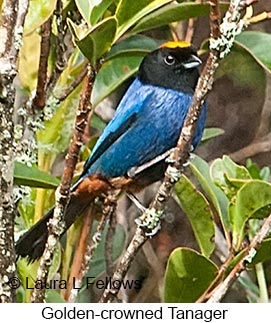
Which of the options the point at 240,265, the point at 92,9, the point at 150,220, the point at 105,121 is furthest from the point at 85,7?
the point at 105,121

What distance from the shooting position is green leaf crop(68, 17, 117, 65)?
1160 millimetres

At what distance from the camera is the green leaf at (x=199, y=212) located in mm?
1580

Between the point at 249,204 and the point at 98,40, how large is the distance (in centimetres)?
42

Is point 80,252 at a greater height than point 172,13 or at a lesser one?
lesser

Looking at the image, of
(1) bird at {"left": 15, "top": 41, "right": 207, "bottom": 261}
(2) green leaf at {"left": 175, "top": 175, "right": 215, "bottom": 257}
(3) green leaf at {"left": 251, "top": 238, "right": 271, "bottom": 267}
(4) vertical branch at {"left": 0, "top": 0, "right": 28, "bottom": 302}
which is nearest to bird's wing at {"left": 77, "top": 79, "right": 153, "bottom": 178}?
(1) bird at {"left": 15, "top": 41, "right": 207, "bottom": 261}

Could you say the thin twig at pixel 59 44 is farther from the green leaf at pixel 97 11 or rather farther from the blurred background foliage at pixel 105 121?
the green leaf at pixel 97 11

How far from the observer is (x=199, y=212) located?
1589mm

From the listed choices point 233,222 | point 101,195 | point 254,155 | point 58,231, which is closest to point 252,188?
point 233,222

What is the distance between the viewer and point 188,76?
1.82m

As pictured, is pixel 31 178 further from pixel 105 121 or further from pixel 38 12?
pixel 105 121

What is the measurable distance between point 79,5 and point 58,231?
334mm

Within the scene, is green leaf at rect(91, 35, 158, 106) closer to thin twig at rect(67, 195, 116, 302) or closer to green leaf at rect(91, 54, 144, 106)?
green leaf at rect(91, 54, 144, 106)

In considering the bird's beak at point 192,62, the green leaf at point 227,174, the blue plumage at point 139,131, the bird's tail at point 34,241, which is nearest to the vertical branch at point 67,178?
the bird's tail at point 34,241

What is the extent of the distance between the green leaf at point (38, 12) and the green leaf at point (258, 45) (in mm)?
449
